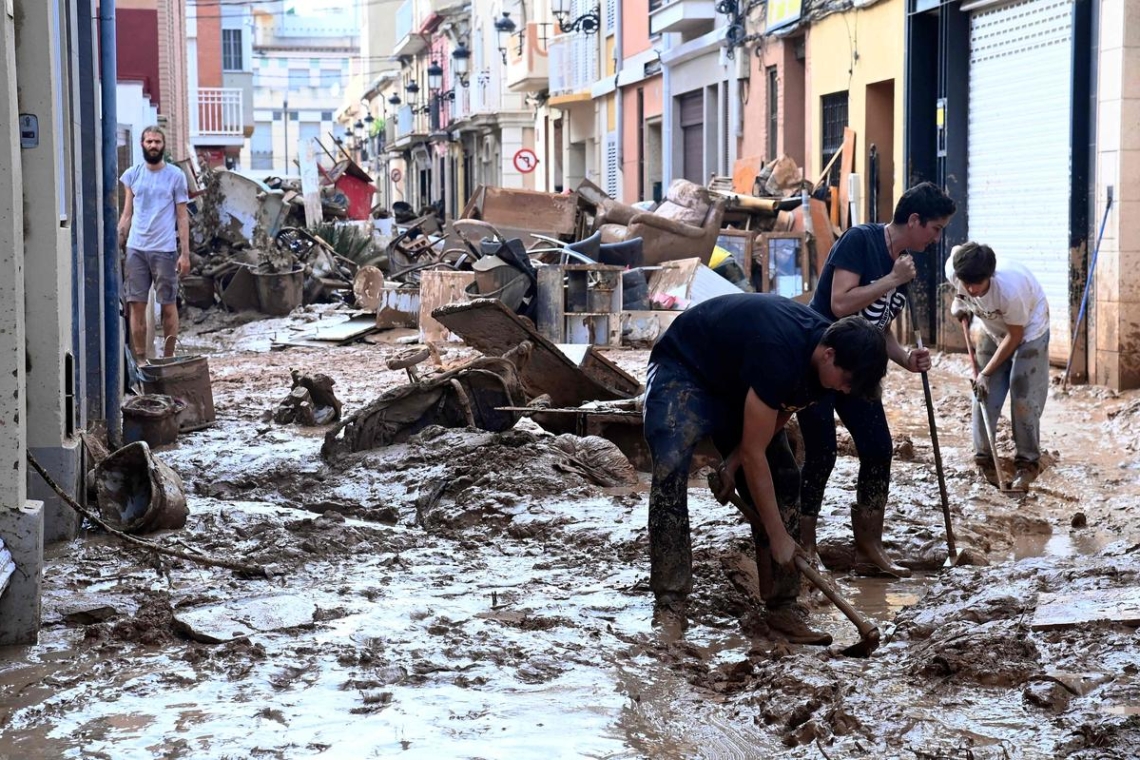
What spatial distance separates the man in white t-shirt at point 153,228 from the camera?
11.3 m

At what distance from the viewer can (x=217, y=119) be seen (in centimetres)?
4269

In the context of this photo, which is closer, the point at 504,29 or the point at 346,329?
the point at 346,329

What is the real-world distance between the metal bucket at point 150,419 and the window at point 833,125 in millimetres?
11491

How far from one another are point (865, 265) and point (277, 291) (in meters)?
13.8

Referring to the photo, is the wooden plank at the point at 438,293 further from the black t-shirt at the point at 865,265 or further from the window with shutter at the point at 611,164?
the window with shutter at the point at 611,164

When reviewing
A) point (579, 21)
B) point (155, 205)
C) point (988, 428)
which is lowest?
point (988, 428)

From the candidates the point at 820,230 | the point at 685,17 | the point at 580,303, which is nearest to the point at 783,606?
the point at 580,303

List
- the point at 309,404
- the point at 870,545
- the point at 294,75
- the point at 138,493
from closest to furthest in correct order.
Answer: the point at 870,545 < the point at 138,493 < the point at 309,404 < the point at 294,75

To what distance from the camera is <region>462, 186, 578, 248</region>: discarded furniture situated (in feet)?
62.6

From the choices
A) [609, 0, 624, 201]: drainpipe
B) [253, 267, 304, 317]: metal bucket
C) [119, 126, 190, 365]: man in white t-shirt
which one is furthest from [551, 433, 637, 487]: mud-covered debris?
[609, 0, 624, 201]: drainpipe

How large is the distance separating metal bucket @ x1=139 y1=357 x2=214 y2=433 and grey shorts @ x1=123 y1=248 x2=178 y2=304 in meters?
1.94

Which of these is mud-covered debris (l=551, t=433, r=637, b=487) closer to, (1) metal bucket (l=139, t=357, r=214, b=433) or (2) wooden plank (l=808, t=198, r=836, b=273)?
(1) metal bucket (l=139, t=357, r=214, b=433)

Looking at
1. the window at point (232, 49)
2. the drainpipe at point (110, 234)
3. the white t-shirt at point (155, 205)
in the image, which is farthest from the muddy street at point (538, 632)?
the window at point (232, 49)

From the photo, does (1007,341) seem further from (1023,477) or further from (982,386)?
(1023,477)
